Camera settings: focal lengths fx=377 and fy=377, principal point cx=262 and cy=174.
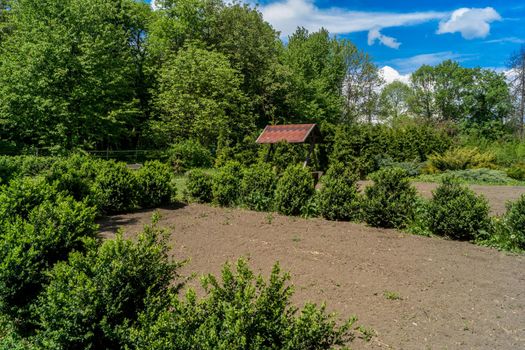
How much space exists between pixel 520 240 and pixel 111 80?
64.8 feet

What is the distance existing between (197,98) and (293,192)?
47.4 ft

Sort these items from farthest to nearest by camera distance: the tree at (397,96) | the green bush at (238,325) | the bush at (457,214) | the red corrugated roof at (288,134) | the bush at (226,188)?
the tree at (397,96) < the red corrugated roof at (288,134) < the bush at (226,188) < the bush at (457,214) < the green bush at (238,325)

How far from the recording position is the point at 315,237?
21.0 ft

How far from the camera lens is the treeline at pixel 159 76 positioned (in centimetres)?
1798

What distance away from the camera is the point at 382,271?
193 inches

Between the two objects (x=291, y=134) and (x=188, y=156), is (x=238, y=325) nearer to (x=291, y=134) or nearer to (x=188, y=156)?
(x=291, y=134)

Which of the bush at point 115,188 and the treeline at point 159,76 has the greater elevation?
the treeline at point 159,76

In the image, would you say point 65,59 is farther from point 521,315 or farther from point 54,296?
point 521,315

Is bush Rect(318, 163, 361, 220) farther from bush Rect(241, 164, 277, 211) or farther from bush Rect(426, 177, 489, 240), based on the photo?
bush Rect(426, 177, 489, 240)

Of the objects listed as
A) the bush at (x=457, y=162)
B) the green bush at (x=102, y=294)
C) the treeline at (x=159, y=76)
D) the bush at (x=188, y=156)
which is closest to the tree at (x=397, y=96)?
the treeline at (x=159, y=76)

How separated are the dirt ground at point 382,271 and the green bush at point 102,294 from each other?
0.98 m

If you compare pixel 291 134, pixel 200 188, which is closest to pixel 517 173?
pixel 291 134

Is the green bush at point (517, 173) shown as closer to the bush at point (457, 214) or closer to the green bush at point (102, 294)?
the bush at point (457, 214)

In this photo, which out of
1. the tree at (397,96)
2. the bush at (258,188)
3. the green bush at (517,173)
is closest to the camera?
the bush at (258,188)
